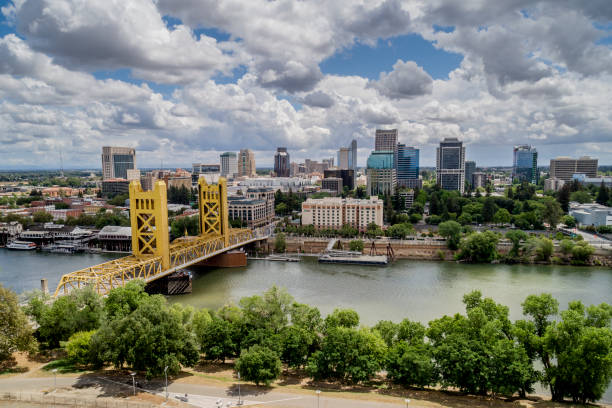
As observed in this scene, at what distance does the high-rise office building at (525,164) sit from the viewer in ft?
375

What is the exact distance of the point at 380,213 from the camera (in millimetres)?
44281

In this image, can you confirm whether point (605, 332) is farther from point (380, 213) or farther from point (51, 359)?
point (380, 213)

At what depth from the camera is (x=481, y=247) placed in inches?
1278

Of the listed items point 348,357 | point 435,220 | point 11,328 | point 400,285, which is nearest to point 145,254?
point 11,328

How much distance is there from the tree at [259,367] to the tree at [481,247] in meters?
25.9

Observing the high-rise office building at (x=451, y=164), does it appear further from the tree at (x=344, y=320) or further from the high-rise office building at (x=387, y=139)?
the tree at (x=344, y=320)

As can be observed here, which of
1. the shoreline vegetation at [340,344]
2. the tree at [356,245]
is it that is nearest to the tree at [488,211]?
the tree at [356,245]

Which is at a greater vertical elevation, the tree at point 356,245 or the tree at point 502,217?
the tree at point 502,217

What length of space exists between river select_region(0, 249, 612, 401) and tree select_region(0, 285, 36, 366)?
10.7 meters

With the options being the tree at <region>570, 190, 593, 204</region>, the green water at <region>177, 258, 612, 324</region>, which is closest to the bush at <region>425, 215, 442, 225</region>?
the green water at <region>177, 258, 612, 324</region>

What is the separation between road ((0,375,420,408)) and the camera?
10.1m

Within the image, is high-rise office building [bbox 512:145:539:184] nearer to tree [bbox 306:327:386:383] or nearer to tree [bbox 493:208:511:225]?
tree [bbox 493:208:511:225]

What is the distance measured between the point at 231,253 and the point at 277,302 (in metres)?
19.3

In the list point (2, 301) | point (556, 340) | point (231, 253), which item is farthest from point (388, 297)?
point (2, 301)
